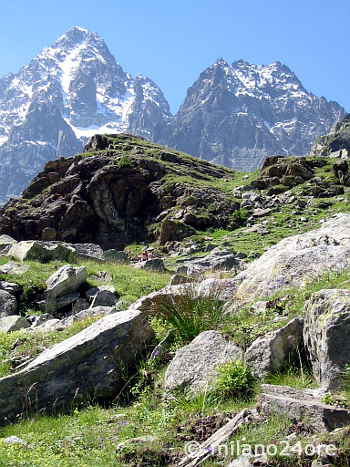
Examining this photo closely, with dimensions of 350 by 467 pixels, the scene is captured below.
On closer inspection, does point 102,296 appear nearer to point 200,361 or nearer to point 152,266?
point 200,361

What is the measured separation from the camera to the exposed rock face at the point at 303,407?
18.3ft

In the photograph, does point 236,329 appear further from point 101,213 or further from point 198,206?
point 101,213

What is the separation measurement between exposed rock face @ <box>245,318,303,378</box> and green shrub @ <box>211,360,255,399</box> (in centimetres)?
15

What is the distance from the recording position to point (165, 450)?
6.09m

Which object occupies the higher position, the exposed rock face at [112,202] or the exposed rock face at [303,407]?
the exposed rock face at [112,202]

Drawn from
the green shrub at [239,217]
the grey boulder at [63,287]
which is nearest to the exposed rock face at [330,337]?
the grey boulder at [63,287]

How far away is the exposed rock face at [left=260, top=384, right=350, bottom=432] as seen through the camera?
5.58 metres

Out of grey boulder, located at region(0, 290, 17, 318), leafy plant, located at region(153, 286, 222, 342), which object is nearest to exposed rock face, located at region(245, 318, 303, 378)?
leafy plant, located at region(153, 286, 222, 342)

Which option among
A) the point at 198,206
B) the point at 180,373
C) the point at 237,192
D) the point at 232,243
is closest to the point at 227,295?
the point at 180,373

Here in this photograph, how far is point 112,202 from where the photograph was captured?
67062mm

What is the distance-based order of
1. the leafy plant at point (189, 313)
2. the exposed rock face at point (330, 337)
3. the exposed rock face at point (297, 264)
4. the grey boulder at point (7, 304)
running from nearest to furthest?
the exposed rock face at point (330, 337), the leafy plant at point (189, 313), the exposed rock face at point (297, 264), the grey boulder at point (7, 304)

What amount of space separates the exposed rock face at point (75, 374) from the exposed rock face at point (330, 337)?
123 inches

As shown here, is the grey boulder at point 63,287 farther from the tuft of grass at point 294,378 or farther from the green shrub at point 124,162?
the green shrub at point 124,162

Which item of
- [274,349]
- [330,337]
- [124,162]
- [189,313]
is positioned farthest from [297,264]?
[124,162]
